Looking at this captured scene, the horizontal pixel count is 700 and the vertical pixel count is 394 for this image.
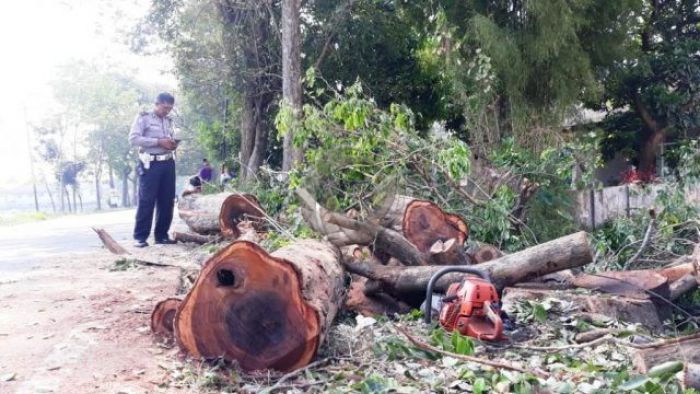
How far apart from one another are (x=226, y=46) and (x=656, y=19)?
31.7ft

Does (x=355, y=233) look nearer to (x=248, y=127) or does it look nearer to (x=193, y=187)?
(x=193, y=187)

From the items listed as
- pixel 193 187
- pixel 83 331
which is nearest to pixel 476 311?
pixel 83 331

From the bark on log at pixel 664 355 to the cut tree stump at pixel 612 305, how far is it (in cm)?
99

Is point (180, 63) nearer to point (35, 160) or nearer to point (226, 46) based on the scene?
point (226, 46)

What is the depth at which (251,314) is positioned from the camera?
9.34 ft

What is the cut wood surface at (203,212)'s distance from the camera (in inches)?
274

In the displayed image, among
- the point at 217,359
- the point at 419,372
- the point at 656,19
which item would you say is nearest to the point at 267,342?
the point at 217,359

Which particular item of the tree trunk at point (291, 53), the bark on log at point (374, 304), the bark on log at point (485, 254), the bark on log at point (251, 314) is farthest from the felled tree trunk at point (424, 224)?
the tree trunk at point (291, 53)

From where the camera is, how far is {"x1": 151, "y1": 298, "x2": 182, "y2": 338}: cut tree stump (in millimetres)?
3125

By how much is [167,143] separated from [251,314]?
4026 millimetres

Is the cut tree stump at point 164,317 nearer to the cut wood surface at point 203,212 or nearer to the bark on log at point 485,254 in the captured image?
the bark on log at point 485,254

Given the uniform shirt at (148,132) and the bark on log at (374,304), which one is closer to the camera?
the bark on log at (374,304)

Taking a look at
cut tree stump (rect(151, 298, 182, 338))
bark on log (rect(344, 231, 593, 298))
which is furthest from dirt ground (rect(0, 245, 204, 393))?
bark on log (rect(344, 231, 593, 298))

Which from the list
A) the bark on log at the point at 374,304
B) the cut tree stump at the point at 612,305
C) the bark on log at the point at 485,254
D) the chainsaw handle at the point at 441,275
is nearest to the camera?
the chainsaw handle at the point at 441,275
